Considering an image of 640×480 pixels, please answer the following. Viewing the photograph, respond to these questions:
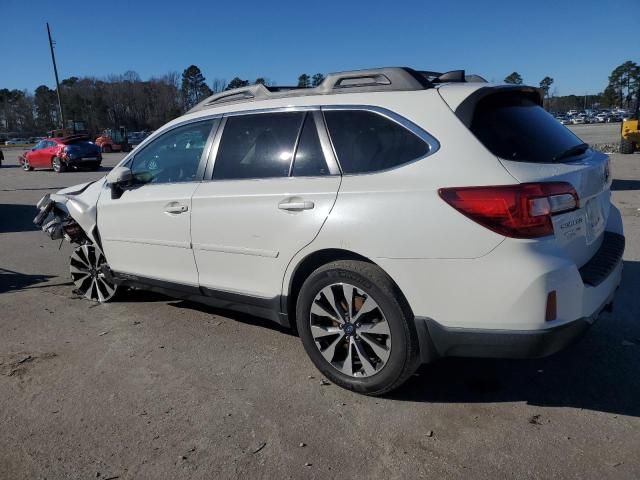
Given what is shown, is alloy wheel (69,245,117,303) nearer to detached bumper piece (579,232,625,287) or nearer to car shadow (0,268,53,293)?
car shadow (0,268,53,293)

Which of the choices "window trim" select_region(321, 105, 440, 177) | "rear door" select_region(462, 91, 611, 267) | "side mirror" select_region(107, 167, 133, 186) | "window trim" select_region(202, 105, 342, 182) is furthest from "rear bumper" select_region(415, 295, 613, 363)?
"side mirror" select_region(107, 167, 133, 186)

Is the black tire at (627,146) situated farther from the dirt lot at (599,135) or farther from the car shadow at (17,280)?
the car shadow at (17,280)

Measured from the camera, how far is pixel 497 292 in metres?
2.61

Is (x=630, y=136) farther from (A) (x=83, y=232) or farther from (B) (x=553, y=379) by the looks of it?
(A) (x=83, y=232)

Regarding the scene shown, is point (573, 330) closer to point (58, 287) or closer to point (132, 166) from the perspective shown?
point (132, 166)

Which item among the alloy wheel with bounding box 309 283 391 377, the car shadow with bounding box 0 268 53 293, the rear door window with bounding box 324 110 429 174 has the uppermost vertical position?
the rear door window with bounding box 324 110 429 174

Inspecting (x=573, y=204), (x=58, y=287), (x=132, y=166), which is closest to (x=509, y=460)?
(x=573, y=204)

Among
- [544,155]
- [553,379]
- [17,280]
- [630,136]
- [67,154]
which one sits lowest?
[553,379]

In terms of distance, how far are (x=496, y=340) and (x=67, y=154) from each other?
965 inches

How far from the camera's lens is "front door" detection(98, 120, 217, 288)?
4016mm

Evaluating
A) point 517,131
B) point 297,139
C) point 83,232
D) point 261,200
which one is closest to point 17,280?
point 83,232

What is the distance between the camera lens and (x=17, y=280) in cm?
611

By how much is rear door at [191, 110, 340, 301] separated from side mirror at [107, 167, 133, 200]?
0.91 m

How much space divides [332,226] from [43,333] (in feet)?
9.58
